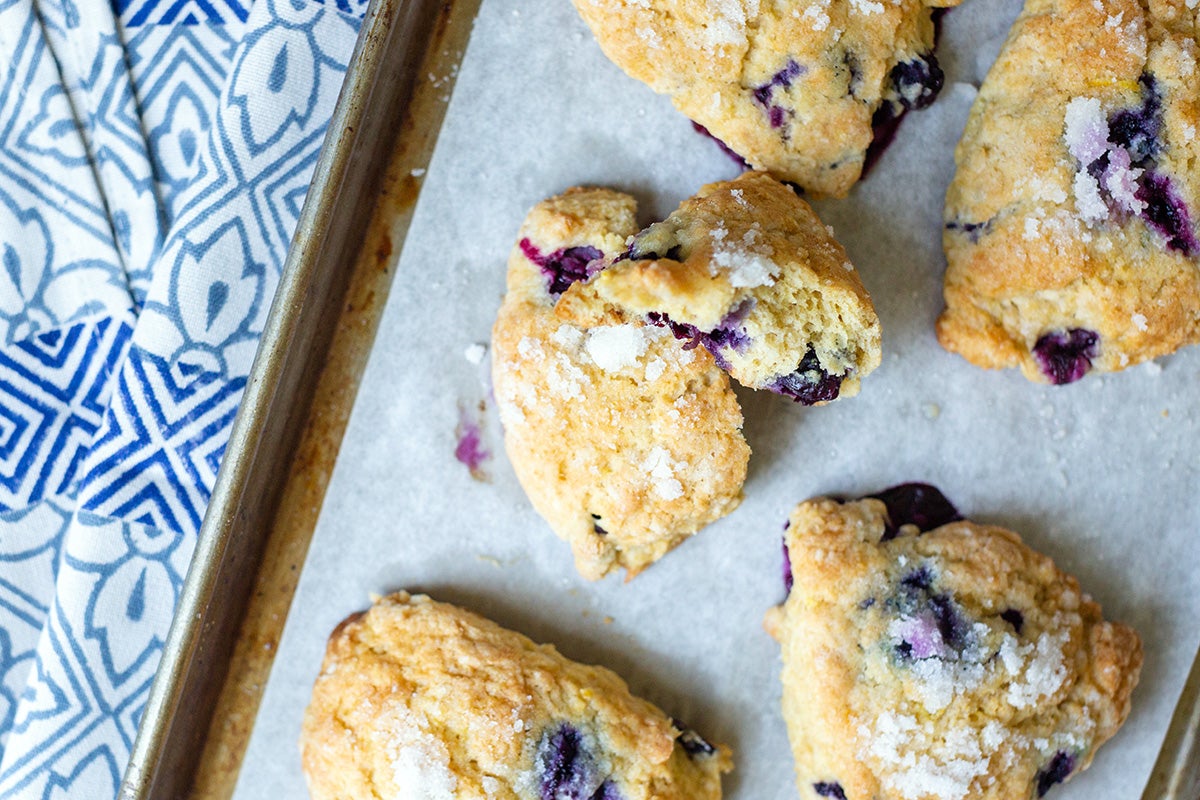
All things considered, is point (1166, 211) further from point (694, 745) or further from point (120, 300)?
point (120, 300)

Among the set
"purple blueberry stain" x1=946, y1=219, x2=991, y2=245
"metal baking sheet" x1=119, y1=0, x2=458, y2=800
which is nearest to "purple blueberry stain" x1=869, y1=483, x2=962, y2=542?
"purple blueberry stain" x1=946, y1=219, x2=991, y2=245

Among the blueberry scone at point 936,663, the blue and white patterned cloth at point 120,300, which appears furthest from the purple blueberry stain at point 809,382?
the blue and white patterned cloth at point 120,300

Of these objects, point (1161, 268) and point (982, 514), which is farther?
point (982, 514)

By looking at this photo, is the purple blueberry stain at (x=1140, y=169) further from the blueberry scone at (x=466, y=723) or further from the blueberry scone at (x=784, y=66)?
the blueberry scone at (x=466, y=723)

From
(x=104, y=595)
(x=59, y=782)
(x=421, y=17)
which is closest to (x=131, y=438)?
(x=104, y=595)

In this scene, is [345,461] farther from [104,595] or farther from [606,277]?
[606,277]

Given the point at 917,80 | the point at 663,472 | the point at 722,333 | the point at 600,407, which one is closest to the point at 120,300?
the point at 600,407
